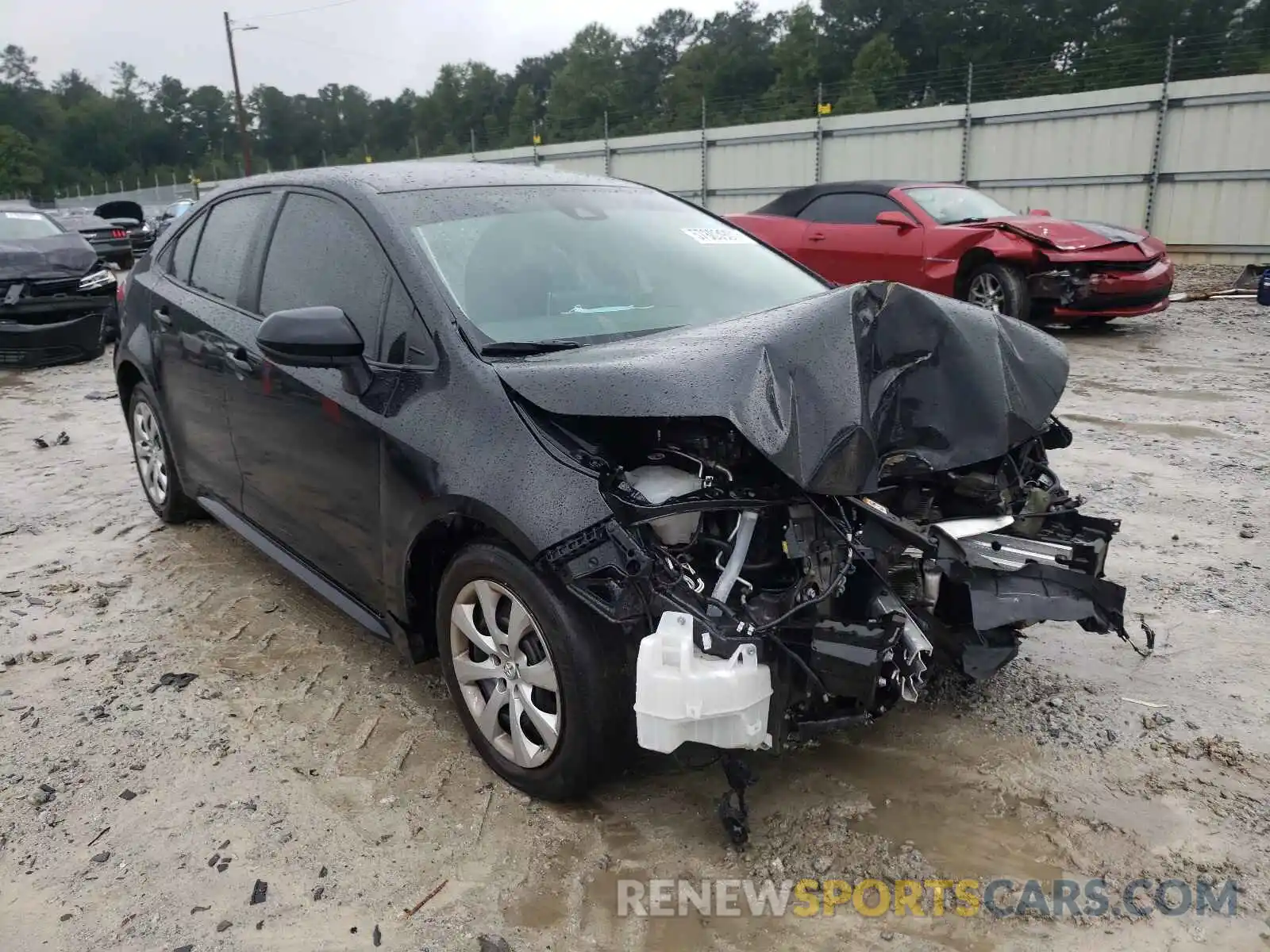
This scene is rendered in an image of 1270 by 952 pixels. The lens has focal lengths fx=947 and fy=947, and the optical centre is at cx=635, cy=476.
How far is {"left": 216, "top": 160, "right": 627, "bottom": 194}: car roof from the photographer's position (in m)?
3.33

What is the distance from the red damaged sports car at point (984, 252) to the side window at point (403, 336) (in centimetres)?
566

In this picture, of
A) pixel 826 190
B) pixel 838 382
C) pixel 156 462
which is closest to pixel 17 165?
pixel 826 190

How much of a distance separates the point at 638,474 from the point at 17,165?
262ft

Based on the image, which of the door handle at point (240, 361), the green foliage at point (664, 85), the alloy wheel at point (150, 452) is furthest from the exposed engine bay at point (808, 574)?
the green foliage at point (664, 85)

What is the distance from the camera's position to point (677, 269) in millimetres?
3336

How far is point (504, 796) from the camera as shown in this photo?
2688mm

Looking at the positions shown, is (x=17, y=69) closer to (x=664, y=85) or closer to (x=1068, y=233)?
(x=664, y=85)

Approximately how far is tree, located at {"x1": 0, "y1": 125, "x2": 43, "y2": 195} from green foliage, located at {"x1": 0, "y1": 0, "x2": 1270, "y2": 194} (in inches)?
6.6

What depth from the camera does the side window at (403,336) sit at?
9.21 ft

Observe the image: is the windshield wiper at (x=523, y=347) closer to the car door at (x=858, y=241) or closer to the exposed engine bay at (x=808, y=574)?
the exposed engine bay at (x=808, y=574)

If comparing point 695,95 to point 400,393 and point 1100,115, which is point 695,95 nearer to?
point 1100,115

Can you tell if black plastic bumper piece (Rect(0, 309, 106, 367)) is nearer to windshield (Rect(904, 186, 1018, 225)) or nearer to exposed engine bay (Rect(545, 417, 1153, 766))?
windshield (Rect(904, 186, 1018, 225))

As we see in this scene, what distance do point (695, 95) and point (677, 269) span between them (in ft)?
181

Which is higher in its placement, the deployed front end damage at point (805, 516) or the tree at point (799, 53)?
the tree at point (799, 53)
